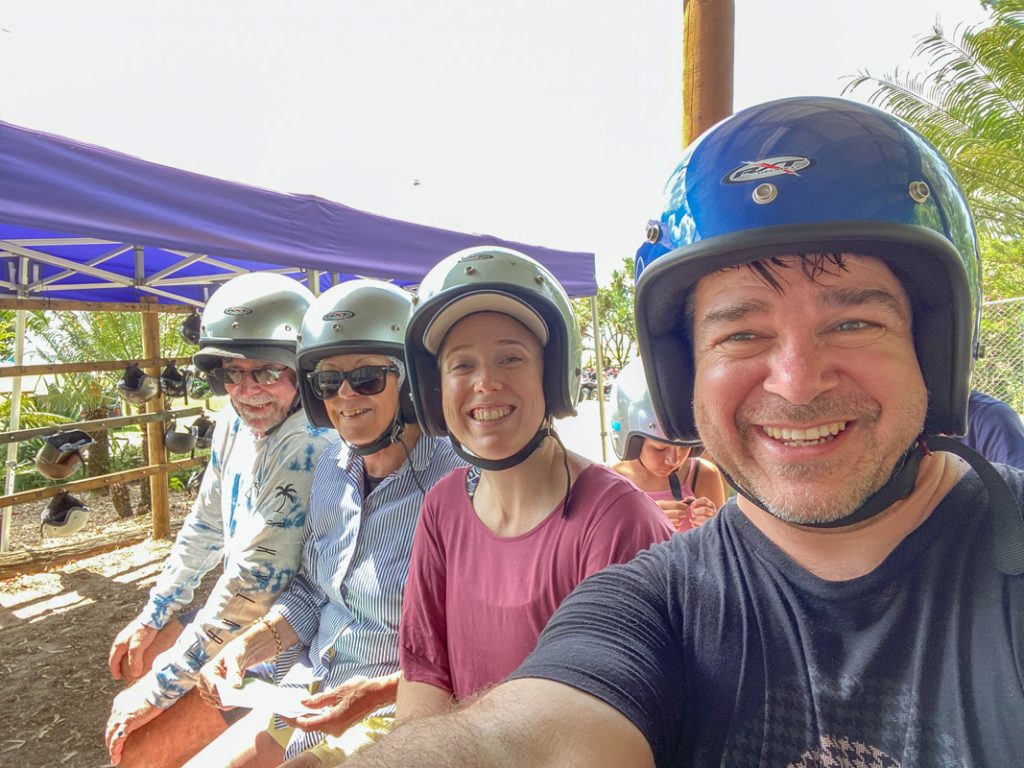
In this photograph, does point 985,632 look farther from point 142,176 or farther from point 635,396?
point 142,176

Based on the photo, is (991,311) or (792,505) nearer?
(792,505)

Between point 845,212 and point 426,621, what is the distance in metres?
1.29

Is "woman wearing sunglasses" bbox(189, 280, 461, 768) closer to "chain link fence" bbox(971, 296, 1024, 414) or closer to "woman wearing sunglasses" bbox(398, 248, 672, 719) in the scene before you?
"woman wearing sunglasses" bbox(398, 248, 672, 719)

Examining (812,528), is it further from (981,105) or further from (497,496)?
(981,105)

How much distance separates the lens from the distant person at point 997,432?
1898 millimetres

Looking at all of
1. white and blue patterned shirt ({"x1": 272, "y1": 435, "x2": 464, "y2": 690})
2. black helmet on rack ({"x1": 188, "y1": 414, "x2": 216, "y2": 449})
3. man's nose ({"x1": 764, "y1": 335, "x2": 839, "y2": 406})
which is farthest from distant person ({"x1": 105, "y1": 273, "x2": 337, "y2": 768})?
black helmet on rack ({"x1": 188, "y1": 414, "x2": 216, "y2": 449})

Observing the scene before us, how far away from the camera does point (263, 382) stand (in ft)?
8.79

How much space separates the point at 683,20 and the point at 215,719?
329 centimetres

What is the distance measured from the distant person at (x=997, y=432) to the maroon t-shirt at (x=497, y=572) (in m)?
1.25

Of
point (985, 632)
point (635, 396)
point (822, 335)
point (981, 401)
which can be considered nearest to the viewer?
point (985, 632)

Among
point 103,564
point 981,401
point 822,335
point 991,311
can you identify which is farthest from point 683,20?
point 991,311

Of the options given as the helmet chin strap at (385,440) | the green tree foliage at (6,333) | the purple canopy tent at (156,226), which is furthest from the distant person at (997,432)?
the green tree foliage at (6,333)

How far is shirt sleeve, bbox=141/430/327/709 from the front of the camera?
2074 mm

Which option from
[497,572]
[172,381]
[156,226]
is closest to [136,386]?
[172,381]
